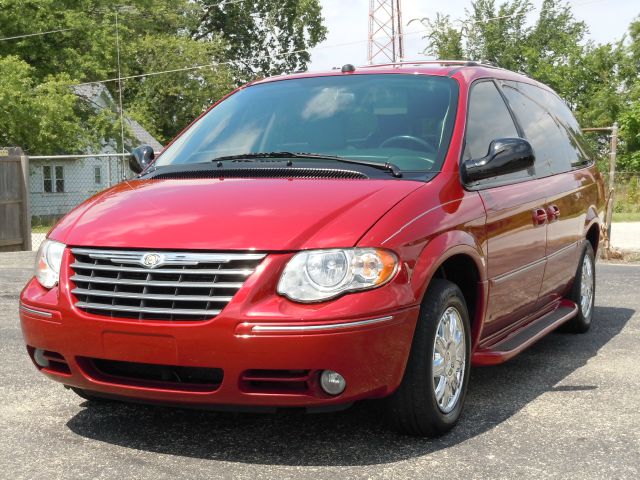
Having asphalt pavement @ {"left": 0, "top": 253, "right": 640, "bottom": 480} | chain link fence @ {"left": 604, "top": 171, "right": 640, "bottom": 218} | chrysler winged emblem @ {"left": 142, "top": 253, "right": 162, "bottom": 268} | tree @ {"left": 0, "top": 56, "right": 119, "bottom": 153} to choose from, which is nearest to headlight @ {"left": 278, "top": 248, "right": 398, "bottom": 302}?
chrysler winged emblem @ {"left": 142, "top": 253, "right": 162, "bottom": 268}

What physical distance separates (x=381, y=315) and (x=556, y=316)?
107 inches

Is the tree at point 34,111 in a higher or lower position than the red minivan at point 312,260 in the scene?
lower

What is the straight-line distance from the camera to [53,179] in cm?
3753

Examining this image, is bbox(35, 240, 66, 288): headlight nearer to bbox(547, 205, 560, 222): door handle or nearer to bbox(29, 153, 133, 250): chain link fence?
bbox(547, 205, 560, 222): door handle

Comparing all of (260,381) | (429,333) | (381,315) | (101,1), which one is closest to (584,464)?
(429,333)

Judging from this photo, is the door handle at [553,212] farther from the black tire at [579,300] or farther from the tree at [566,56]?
the tree at [566,56]

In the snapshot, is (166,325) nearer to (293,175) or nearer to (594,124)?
(293,175)

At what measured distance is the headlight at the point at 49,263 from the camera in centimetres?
412

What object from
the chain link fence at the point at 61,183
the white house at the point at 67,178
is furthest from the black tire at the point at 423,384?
the white house at the point at 67,178

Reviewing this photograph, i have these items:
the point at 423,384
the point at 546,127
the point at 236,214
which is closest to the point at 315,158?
the point at 236,214

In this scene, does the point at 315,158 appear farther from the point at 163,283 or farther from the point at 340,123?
the point at 163,283

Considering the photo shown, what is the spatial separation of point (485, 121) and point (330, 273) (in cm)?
194

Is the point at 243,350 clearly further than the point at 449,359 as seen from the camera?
No

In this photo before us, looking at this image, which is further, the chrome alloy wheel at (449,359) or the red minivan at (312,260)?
the chrome alloy wheel at (449,359)
